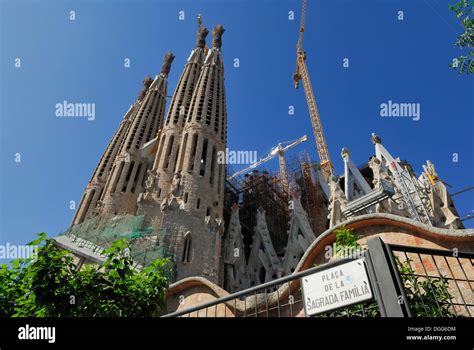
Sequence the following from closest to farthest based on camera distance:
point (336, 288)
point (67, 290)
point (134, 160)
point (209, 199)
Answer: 1. point (336, 288)
2. point (67, 290)
3. point (209, 199)
4. point (134, 160)

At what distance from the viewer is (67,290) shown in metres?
5.76

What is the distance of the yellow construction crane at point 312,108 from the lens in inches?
1591

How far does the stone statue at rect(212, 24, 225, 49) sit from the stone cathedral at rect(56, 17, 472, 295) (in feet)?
0.41

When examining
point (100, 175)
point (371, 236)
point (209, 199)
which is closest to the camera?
point (371, 236)

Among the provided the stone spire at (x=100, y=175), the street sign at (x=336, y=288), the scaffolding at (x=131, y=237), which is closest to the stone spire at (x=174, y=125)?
the scaffolding at (x=131, y=237)

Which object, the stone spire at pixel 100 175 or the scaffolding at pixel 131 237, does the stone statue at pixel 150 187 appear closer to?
the scaffolding at pixel 131 237

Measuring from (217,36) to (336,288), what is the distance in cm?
3924

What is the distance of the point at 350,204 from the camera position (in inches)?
727

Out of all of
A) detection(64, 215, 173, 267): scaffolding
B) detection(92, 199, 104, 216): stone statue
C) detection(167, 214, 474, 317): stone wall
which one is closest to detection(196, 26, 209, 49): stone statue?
detection(92, 199, 104, 216): stone statue

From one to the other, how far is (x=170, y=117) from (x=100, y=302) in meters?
24.6

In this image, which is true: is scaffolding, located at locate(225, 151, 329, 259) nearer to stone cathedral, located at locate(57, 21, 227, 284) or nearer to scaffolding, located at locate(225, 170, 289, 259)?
scaffolding, located at locate(225, 170, 289, 259)

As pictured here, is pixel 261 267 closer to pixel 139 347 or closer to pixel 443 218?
pixel 443 218

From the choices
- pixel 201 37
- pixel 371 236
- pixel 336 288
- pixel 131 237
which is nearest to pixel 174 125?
pixel 131 237

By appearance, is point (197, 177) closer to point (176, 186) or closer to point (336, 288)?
point (176, 186)
